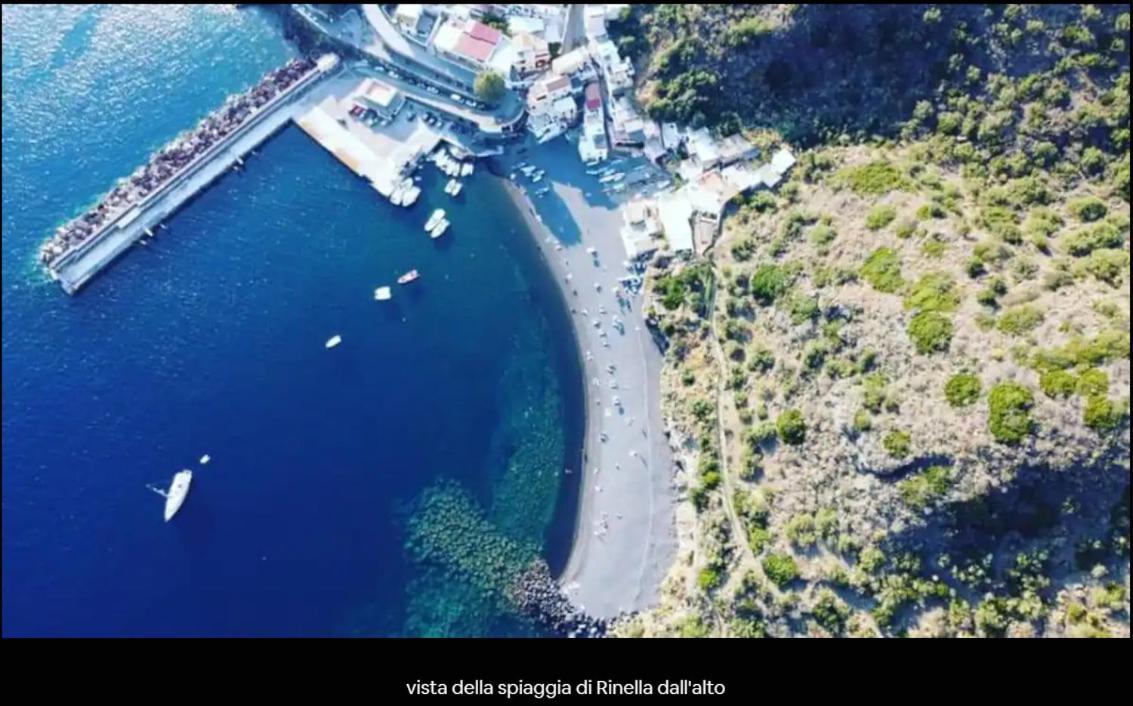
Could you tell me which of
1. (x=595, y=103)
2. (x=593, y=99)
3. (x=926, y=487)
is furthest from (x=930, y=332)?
(x=593, y=99)

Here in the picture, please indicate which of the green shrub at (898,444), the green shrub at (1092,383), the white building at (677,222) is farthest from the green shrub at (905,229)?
the white building at (677,222)

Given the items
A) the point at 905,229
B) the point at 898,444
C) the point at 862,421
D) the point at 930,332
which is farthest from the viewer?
the point at 905,229

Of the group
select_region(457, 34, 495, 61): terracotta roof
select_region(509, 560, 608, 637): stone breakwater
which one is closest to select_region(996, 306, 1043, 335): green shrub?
select_region(509, 560, 608, 637): stone breakwater

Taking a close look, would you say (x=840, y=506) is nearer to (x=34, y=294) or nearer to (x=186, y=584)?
(x=186, y=584)

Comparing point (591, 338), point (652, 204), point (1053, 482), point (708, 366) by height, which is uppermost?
point (652, 204)

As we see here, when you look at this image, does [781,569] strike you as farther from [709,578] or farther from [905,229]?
[905,229]

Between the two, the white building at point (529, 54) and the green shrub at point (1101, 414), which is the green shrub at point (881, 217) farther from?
the white building at point (529, 54)
